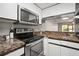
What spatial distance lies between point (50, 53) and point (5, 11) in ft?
4.29

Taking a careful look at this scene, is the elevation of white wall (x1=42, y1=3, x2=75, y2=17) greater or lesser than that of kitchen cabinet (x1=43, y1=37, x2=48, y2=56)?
greater

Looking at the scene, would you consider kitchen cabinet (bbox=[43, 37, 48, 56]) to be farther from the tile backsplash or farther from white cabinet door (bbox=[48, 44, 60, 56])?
the tile backsplash

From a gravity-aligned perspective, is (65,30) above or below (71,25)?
below

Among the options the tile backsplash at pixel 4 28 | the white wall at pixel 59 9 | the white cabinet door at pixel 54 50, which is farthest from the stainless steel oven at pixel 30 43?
the white wall at pixel 59 9

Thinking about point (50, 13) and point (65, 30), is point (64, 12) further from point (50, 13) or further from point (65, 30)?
point (65, 30)

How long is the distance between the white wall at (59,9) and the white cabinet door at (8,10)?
1.18 meters

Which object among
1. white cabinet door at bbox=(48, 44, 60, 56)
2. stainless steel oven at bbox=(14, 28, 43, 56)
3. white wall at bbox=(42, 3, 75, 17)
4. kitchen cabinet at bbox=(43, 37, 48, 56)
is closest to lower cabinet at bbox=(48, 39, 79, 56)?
white cabinet door at bbox=(48, 44, 60, 56)

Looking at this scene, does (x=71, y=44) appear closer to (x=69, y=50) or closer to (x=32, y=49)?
(x=69, y=50)

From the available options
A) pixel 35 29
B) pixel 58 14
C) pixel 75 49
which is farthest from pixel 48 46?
pixel 58 14

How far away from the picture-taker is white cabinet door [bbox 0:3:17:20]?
3.16 feet

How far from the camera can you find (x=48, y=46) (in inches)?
64.7

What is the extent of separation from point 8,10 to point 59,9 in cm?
137

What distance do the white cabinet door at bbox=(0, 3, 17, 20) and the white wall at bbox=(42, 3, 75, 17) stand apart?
118 centimetres

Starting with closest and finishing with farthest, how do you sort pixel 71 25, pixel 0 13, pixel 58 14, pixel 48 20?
pixel 0 13, pixel 58 14, pixel 71 25, pixel 48 20
